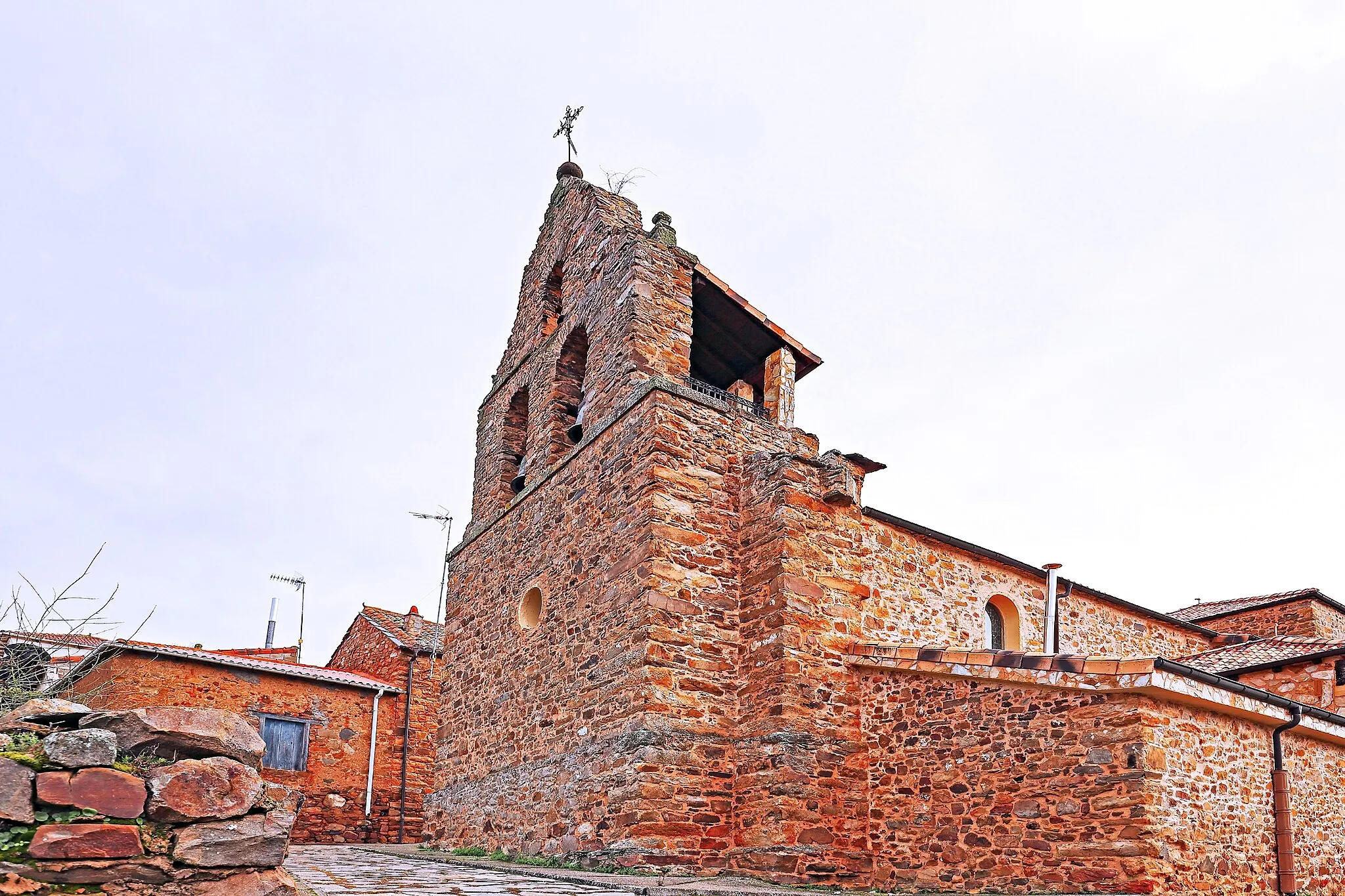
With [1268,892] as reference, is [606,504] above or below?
above

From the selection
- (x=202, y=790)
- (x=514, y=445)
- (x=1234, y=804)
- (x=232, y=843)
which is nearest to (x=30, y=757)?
(x=202, y=790)

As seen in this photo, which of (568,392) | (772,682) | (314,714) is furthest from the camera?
(314,714)

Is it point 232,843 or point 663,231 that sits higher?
point 663,231

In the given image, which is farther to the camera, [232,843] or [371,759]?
[371,759]

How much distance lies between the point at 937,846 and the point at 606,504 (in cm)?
547

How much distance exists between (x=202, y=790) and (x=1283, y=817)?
10.7m

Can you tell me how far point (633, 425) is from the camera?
12.4m

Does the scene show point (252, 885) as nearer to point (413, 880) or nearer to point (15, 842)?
point (15, 842)

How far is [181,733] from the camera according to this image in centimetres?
574

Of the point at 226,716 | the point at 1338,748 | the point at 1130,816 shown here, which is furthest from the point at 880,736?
the point at 226,716

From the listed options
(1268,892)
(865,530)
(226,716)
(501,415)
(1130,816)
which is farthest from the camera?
(501,415)

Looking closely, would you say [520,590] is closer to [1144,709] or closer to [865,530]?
[865,530]

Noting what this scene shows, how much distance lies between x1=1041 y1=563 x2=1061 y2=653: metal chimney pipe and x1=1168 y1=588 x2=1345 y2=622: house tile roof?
7027 mm

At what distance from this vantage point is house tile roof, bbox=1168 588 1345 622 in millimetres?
21531
